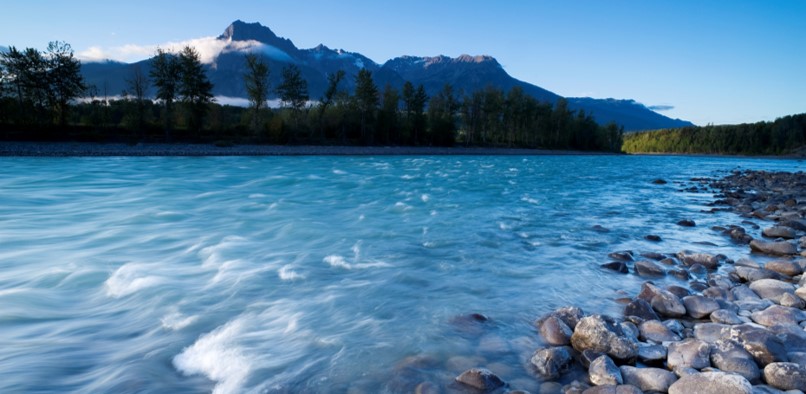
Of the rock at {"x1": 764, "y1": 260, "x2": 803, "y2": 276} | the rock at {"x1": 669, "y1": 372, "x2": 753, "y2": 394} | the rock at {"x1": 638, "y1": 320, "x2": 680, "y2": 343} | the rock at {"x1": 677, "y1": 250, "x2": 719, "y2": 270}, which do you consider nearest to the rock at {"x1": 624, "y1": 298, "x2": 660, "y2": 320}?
the rock at {"x1": 638, "y1": 320, "x2": 680, "y2": 343}

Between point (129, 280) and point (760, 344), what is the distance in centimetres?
983

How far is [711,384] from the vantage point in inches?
153

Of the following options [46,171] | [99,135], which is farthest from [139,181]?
[99,135]

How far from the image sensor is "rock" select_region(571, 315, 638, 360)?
4.82 metres

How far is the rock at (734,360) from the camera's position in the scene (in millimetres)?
4328

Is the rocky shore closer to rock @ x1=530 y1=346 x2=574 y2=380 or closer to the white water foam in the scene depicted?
rock @ x1=530 y1=346 x2=574 y2=380

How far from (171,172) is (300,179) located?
1005cm

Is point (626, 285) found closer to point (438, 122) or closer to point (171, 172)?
point (171, 172)

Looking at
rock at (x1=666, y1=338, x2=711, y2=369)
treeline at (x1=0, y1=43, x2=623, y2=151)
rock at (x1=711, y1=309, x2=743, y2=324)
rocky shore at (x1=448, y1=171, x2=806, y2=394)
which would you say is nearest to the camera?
rocky shore at (x1=448, y1=171, x2=806, y2=394)

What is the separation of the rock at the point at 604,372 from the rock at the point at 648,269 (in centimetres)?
471

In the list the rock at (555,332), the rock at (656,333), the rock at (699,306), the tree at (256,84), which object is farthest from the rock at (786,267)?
the tree at (256,84)

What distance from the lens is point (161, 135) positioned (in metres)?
58.9

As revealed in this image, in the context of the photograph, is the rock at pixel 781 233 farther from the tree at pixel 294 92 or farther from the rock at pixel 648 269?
the tree at pixel 294 92

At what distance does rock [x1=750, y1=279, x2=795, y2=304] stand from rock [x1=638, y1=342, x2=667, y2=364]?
3258 millimetres
